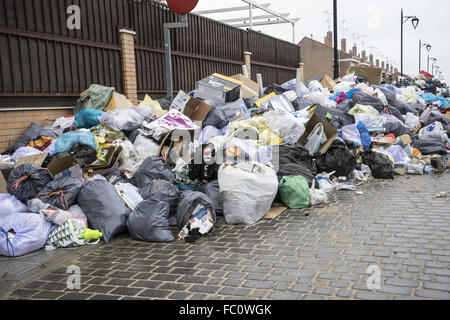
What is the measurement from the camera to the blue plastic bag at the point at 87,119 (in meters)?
6.20

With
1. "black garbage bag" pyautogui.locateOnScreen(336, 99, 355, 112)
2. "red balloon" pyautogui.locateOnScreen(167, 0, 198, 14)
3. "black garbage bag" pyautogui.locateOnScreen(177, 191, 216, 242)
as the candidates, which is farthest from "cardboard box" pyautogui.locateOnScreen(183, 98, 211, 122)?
"black garbage bag" pyautogui.locateOnScreen(336, 99, 355, 112)

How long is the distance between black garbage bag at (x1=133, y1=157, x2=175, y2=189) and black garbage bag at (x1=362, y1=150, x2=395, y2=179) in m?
3.94

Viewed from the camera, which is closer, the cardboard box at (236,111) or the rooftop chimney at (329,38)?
the cardboard box at (236,111)

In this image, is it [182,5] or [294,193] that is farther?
[182,5]

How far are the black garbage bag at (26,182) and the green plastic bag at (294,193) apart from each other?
9.41 ft

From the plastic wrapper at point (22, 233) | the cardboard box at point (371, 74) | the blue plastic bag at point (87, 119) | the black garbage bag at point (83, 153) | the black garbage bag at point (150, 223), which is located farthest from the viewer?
the cardboard box at point (371, 74)

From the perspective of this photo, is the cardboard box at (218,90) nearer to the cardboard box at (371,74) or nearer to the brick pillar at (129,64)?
the brick pillar at (129,64)

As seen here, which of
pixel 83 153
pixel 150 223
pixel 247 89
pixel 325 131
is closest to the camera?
pixel 150 223

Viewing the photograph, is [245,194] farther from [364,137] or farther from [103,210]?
[364,137]

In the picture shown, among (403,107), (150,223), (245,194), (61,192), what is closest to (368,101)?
(403,107)

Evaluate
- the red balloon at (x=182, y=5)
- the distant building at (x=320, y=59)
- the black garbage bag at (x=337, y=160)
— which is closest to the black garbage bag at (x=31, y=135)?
the red balloon at (x=182, y=5)

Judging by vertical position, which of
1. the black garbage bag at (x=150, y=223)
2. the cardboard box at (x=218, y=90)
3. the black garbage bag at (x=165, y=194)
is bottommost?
the black garbage bag at (x=150, y=223)

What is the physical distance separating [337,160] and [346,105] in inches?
123

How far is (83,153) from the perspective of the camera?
523cm
